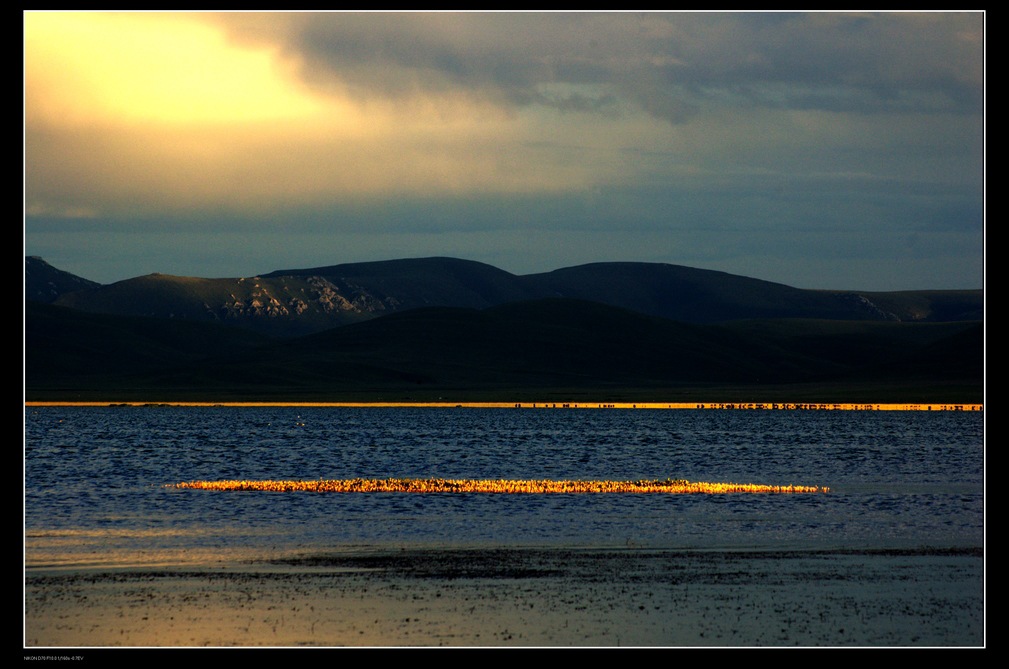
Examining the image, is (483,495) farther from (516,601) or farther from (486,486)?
(516,601)

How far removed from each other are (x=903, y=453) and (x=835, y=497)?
39.6m

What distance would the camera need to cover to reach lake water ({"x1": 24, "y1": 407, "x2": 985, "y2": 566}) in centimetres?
4478

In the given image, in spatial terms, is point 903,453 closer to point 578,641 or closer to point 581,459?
point 581,459

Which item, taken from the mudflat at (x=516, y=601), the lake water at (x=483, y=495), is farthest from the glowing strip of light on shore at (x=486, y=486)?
the mudflat at (x=516, y=601)

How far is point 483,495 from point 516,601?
2789 centimetres

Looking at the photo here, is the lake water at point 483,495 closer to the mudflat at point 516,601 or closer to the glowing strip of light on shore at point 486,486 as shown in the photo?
the glowing strip of light on shore at point 486,486

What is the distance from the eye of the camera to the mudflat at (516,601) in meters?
28.5

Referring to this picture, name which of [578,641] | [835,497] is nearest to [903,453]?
[835,497]

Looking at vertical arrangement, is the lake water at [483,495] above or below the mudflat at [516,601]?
below

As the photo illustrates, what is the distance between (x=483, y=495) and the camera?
60.1 metres

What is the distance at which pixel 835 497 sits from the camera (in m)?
60.9

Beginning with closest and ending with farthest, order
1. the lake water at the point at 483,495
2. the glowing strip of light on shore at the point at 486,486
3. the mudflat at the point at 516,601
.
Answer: the mudflat at the point at 516,601
the lake water at the point at 483,495
the glowing strip of light on shore at the point at 486,486

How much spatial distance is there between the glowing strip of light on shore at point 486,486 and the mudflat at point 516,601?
68.2 feet

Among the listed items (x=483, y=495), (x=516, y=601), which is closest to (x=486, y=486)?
(x=483, y=495)
